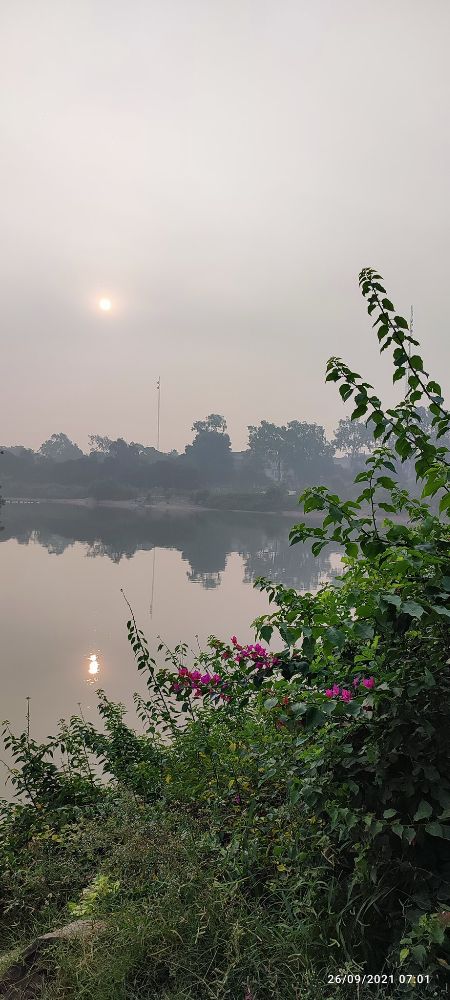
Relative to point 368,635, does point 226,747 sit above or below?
below

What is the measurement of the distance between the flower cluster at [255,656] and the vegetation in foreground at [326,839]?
0.70 m

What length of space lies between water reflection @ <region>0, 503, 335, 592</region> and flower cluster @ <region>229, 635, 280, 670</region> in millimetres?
9016

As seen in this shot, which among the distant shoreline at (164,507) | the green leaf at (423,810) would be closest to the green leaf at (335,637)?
the green leaf at (423,810)

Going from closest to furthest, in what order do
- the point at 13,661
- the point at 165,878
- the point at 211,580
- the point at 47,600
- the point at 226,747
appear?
the point at 165,878 < the point at 226,747 < the point at 13,661 < the point at 47,600 < the point at 211,580

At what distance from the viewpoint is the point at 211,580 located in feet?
62.7

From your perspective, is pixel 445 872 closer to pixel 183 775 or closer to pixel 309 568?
pixel 183 775

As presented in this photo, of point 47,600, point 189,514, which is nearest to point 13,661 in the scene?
point 47,600

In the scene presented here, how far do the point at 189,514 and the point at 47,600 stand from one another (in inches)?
1899

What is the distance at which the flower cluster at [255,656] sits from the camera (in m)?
4.18

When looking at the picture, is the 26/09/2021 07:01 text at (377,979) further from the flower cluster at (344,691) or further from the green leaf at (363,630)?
the green leaf at (363,630)

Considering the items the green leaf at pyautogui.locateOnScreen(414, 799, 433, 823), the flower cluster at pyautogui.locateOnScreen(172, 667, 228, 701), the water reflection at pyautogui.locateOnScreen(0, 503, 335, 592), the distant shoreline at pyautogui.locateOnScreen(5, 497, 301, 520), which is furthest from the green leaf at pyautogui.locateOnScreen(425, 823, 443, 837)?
the distant shoreline at pyautogui.locateOnScreen(5, 497, 301, 520)

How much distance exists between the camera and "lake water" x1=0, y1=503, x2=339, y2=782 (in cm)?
809

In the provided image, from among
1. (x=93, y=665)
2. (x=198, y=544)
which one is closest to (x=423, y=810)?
(x=93, y=665)

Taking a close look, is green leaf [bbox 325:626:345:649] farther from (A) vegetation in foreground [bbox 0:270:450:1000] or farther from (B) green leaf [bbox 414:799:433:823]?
(B) green leaf [bbox 414:799:433:823]
